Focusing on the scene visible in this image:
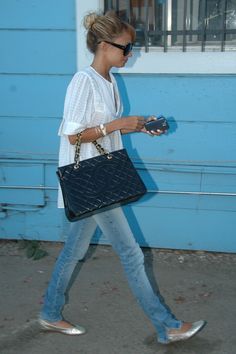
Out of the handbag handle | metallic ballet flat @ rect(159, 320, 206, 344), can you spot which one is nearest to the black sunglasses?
the handbag handle

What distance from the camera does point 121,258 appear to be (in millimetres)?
2771

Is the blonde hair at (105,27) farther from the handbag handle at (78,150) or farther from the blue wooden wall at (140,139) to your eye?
the blue wooden wall at (140,139)

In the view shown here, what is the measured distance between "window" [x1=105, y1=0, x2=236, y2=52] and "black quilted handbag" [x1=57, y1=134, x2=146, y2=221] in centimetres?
140

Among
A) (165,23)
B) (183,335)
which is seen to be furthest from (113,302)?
(165,23)

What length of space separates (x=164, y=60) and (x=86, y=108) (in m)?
1.33

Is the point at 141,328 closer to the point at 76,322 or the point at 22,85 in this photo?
the point at 76,322

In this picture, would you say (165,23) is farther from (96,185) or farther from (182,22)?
(96,185)

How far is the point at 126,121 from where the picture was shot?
2.52 meters

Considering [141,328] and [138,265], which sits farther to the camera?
[141,328]

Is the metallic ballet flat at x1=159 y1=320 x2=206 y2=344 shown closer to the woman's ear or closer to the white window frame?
the woman's ear

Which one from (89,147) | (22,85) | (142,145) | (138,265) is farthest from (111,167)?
(22,85)

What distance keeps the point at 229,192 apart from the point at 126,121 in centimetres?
157

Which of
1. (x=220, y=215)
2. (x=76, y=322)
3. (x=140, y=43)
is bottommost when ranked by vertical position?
(x=76, y=322)

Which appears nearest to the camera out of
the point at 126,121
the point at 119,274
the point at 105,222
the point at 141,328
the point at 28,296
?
the point at 126,121
